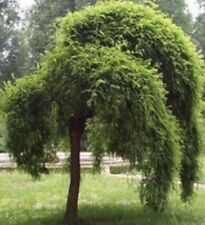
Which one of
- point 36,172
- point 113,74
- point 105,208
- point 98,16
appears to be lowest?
point 105,208

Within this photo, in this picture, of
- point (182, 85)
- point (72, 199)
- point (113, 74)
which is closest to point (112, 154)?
point (72, 199)

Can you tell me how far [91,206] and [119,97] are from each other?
3950 millimetres

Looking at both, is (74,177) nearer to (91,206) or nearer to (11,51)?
(91,206)

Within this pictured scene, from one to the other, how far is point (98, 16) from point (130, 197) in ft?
15.6

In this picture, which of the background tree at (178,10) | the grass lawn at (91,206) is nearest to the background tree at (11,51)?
the background tree at (178,10)

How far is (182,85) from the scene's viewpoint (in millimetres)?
8094

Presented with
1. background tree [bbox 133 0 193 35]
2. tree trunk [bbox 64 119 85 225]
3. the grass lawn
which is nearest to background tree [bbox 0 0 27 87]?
background tree [bbox 133 0 193 35]

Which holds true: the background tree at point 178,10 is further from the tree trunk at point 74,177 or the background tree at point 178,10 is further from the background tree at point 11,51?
the tree trunk at point 74,177

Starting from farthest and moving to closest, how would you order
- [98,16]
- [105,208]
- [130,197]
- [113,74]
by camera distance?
[130,197] → [105,208] → [98,16] → [113,74]

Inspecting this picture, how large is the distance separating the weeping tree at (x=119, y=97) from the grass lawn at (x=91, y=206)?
614 mm

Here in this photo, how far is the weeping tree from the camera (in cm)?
688

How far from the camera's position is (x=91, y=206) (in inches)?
401

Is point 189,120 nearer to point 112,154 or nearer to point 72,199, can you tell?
point 112,154

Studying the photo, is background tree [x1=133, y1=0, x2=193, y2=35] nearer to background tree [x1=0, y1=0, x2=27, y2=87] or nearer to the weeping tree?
background tree [x1=0, y1=0, x2=27, y2=87]
